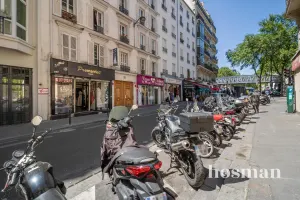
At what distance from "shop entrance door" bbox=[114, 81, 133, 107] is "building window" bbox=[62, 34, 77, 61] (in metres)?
5.27

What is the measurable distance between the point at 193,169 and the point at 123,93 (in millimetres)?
17741

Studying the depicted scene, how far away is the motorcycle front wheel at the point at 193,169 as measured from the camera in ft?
11.3

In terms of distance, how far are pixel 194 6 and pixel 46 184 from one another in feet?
140

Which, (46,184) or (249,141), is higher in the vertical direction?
(46,184)

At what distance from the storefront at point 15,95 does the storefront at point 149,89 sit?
12.4 m

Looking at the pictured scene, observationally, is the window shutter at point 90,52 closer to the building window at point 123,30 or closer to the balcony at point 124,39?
the balcony at point 124,39

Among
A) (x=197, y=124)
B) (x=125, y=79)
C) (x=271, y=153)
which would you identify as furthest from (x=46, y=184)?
(x=125, y=79)

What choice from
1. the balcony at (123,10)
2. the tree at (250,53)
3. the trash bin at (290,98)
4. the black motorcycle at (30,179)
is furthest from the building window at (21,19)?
the tree at (250,53)

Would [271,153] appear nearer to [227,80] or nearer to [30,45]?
[30,45]

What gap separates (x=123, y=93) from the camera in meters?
21.0

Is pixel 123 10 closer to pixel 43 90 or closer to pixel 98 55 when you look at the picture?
pixel 98 55

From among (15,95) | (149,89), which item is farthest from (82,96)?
(149,89)

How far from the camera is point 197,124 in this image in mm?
4176

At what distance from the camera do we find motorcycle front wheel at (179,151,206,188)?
3449 millimetres
